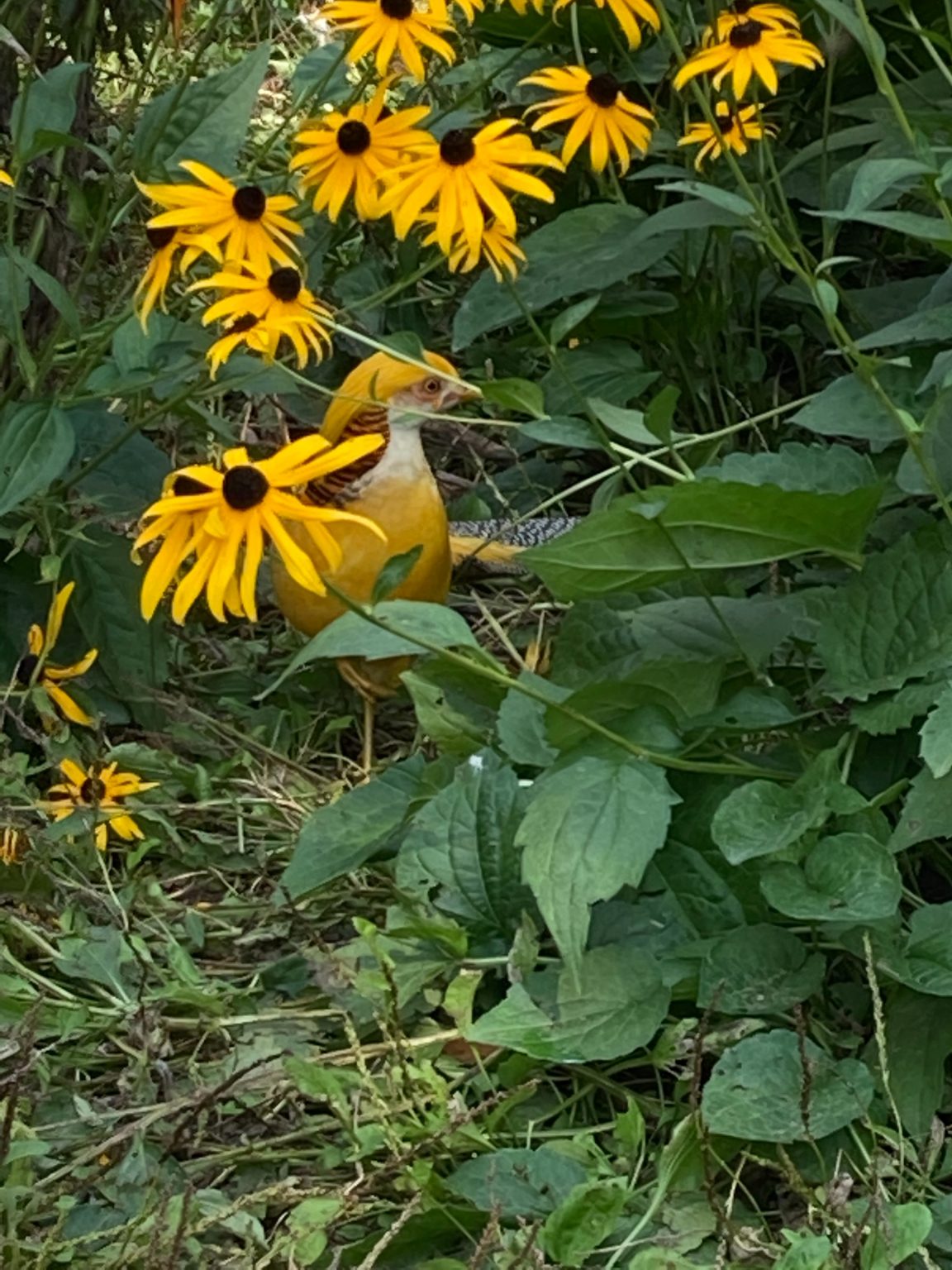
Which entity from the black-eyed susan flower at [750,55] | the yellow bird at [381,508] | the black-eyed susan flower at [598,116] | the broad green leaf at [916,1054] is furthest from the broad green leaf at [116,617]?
the broad green leaf at [916,1054]

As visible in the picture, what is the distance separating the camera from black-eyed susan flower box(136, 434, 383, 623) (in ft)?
3.33

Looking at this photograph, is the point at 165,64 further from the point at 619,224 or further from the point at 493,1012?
the point at 493,1012

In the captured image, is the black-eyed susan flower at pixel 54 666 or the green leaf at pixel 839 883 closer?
the green leaf at pixel 839 883

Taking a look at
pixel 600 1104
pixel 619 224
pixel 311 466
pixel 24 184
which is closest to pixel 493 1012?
pixel 600 1104

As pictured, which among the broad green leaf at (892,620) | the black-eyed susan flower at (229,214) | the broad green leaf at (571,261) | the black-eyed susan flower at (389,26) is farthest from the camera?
the broad green leaf at (571,261)

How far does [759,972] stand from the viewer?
1.17m

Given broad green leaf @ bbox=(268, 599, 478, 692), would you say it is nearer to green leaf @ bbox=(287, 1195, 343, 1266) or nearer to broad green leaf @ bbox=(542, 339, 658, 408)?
green leaf @ bbox=(287, 1195, 343, 1266)

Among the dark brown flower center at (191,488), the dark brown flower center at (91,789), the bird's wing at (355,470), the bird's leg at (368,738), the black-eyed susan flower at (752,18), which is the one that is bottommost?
the bird's leg at (368,738)

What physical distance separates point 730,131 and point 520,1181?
34.3 inches

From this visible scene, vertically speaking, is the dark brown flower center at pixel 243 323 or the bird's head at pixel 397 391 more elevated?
the dark brown flower center at pixel 243 323

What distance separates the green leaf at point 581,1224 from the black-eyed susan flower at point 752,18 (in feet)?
2.74

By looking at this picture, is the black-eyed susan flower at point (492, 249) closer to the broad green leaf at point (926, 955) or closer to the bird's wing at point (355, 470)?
the bird's wing at point (355, 470)

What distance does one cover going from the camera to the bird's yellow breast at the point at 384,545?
155 centimetres

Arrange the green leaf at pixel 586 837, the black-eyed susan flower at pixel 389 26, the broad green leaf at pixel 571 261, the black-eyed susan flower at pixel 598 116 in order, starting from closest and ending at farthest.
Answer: the green leaf at pixel 586 837 < the black-eyed susan flower at pixel 389 26 < the black-eyed susan flower at pixel 598 116 < the broad green leaf at pixel 571 261
